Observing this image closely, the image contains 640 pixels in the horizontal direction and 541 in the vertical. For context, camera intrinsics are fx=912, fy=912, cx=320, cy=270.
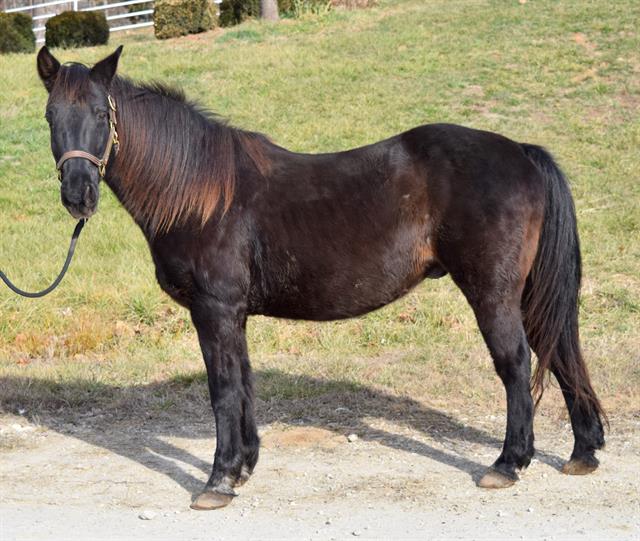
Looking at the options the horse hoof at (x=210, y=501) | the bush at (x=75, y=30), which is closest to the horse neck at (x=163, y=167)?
the horse hoof at (x=210, y=501)

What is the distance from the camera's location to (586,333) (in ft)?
28.1

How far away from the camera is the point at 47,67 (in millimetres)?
5141

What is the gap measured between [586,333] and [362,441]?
3.34 meters

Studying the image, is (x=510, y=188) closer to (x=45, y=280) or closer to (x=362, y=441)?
(x=362, y=441)

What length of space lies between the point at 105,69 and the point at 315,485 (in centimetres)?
267

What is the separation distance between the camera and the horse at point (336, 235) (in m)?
5.25

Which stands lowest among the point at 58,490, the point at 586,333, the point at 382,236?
the point at 586,333

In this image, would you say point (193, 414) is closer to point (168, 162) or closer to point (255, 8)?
point (168, 162)

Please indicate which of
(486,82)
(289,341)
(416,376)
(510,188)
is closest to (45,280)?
(289,341)

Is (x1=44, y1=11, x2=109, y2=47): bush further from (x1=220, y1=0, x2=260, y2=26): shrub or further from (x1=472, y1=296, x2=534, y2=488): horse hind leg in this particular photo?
(x1=472, y1=296, x2=534, y2=488): horse hind leg

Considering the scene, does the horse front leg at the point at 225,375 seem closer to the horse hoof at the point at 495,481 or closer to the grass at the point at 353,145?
the horse hoof at the point at 495,481

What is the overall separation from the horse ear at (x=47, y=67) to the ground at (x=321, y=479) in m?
2.37

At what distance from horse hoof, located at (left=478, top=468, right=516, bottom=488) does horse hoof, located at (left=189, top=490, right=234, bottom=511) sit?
144 cm

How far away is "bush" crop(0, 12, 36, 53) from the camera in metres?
24.5
